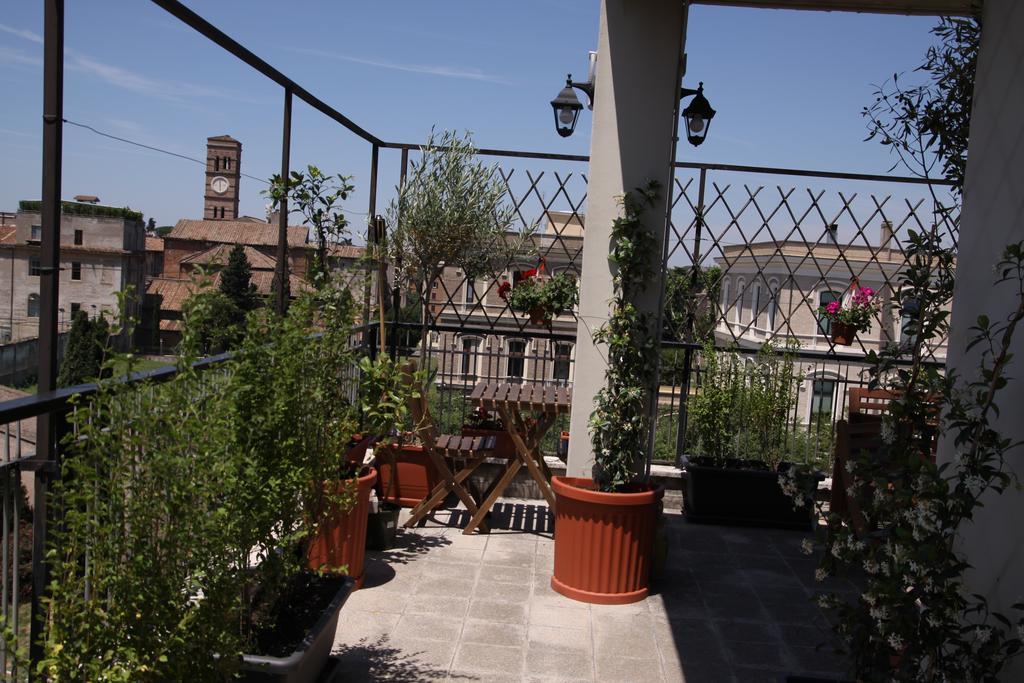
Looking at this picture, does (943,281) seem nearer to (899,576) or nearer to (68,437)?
(899,576)

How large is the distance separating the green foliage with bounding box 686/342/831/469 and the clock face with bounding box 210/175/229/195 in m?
3.17

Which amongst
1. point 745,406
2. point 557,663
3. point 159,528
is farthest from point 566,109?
point 159,528

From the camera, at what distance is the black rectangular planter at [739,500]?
5.25m

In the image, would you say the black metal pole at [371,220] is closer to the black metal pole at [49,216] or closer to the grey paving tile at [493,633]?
the grey paving tile at [493,633]

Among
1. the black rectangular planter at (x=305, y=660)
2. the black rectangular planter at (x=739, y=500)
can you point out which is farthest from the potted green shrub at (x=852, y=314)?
the black rectangular planter at (x=305, y=660)

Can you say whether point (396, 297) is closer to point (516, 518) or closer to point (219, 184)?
point (516, 518)

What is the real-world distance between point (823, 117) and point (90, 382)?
19.1 ft

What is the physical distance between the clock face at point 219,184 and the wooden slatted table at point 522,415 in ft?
5.39

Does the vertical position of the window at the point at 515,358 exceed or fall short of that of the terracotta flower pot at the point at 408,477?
it exceeds it

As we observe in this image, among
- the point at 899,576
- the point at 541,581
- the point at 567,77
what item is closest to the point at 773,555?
the point at 541,581

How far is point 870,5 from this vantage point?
160 inches

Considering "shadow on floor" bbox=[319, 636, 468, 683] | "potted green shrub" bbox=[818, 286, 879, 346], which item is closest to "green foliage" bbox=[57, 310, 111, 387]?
"shadow on floor" bbox=[319, 636, 468, 683]

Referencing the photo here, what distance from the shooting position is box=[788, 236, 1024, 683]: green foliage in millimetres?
1985

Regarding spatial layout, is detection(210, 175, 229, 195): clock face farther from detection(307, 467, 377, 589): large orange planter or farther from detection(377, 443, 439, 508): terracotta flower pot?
detection(377, 443, 439, 508): terracotta flower pot
